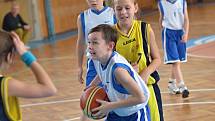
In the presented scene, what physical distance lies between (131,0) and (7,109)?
4.99 feet

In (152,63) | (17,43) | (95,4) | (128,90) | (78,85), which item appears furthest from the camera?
(78,85)

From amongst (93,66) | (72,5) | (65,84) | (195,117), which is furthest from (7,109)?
(72,5)

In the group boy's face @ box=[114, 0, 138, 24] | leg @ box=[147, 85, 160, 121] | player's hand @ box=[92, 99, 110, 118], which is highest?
boy's face @ box=[114, 0, 138, 24]

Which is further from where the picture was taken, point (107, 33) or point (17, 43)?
point (107, 33)

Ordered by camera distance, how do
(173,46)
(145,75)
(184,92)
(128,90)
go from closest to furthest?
1. (128,90)
2. (145,75)
3. (184,92)
4. (173,46)

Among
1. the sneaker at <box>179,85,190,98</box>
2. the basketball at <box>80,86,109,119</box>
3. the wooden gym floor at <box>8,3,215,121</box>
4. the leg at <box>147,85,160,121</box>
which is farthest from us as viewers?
the sneaker at <box>179,85,190,98</box>

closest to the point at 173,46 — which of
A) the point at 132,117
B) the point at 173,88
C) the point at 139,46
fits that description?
the point at 173,88

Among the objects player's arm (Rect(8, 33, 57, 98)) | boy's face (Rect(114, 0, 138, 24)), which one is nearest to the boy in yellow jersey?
boy's face (Rect(114, 0, 138, 24))

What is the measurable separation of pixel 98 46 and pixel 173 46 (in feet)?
11.3

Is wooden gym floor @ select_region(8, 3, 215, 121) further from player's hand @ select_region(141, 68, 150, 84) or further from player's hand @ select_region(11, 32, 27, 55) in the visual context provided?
player's hand @ select_region(11, 32, 27, 55)

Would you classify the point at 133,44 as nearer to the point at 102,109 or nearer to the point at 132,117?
the point at 132,117

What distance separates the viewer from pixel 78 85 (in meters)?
7.29

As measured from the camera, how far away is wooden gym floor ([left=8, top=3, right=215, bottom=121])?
18.3 feet

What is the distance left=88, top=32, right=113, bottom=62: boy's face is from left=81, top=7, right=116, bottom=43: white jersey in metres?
1.69
